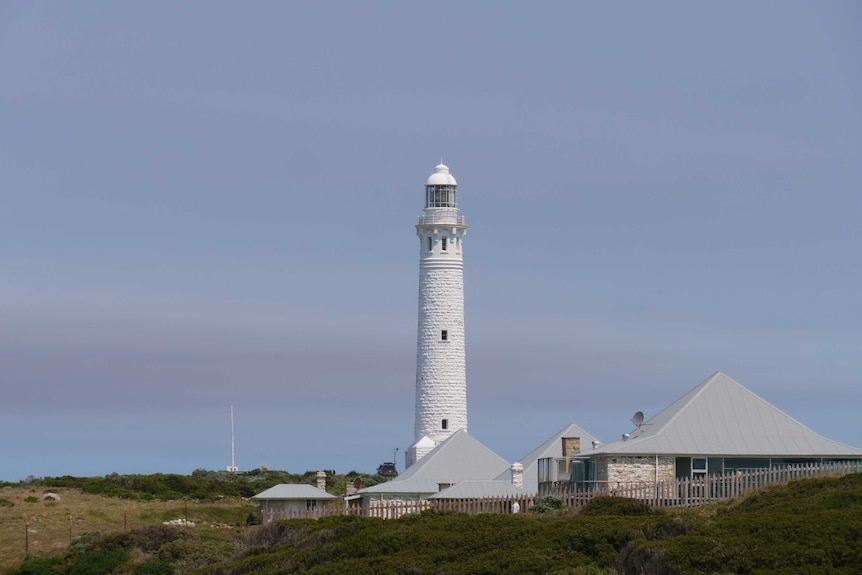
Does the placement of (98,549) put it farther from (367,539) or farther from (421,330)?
(421,330)

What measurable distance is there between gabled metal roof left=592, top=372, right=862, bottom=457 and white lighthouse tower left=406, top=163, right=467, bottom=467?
1815 centimetres

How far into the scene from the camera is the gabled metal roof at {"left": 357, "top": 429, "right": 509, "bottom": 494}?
154 feet

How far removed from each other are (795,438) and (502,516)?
→ 11.4 metres

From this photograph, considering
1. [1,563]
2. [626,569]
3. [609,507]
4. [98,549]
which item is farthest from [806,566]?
[1,563]

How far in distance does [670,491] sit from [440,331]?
24.5 m

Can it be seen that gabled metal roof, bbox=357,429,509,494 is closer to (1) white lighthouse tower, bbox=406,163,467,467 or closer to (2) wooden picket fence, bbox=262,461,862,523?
(2) wooden picket fence, bbox=262,461,862,523

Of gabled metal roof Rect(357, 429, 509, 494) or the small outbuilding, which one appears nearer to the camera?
gabled metal roof Rect(357, 429, 509, 494)

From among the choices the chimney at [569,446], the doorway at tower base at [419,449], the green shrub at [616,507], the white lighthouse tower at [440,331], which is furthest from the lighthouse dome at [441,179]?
the green shrub at [616,507]

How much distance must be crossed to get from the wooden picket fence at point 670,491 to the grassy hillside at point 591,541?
163 centimetres

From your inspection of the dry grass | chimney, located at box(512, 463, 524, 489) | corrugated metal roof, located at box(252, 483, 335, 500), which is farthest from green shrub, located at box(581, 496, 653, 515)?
the dry grass

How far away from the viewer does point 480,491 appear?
41.5 metres

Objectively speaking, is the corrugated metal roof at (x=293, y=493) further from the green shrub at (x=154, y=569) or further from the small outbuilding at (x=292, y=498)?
the green shrub at (x=154, y=569)

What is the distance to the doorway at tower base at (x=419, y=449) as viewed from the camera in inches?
2317

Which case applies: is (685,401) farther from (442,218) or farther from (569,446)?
(442,218)
